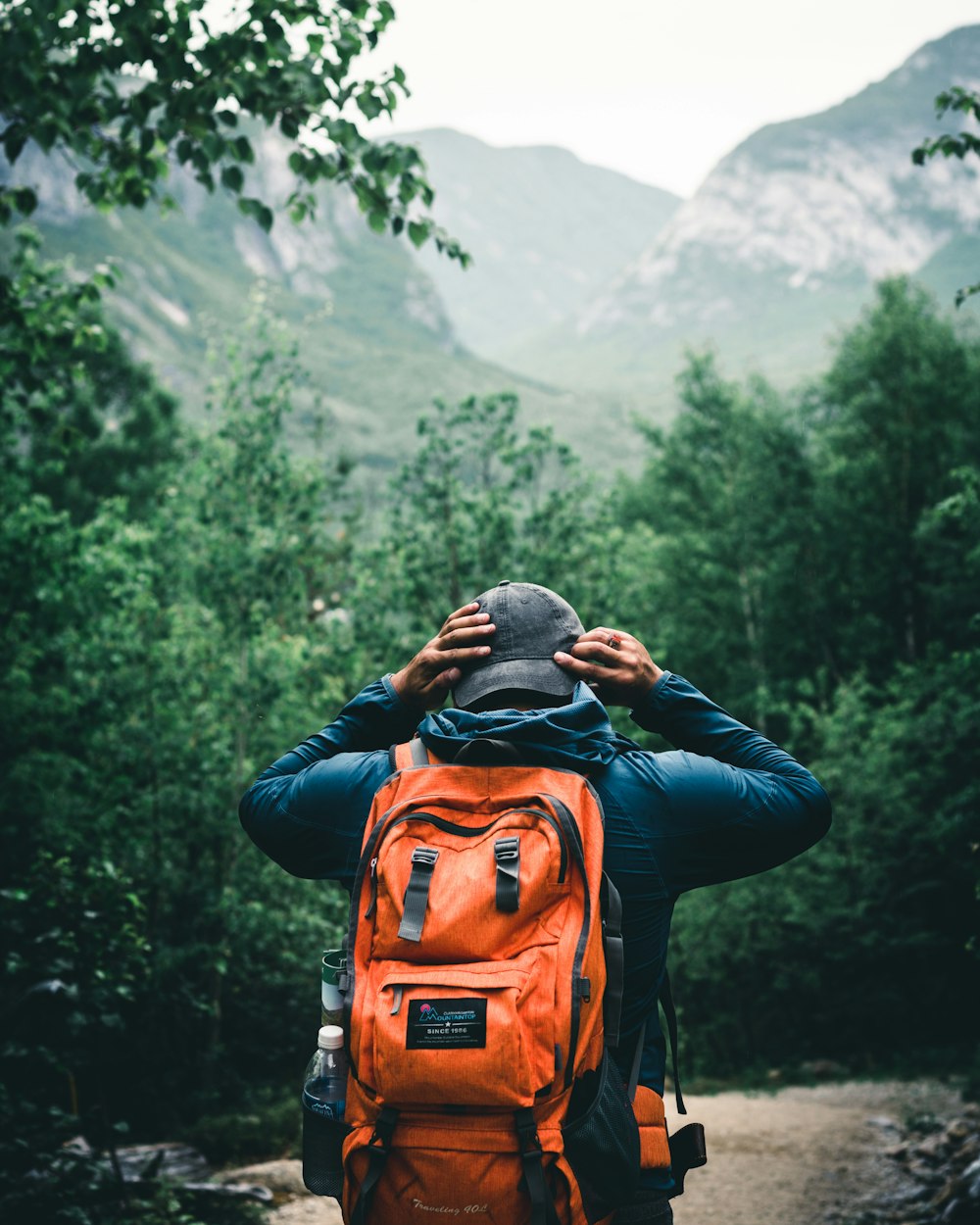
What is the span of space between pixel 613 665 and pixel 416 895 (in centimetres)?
64

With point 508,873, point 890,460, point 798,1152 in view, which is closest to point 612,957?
point 508,873

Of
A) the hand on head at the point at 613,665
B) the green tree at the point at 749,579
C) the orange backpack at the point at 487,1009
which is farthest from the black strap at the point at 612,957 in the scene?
the green tree at the point at 749,579

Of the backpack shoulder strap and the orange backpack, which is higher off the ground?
the backpack shoulder strap

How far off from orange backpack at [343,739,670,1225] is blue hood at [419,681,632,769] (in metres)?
0.03

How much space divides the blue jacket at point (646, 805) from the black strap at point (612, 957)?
0.07 metres

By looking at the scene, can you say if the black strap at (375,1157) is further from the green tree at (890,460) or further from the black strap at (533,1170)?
the green tree at (890,460)

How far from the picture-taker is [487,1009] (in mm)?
1827

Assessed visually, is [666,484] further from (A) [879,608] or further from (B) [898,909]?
(B) [898,909]

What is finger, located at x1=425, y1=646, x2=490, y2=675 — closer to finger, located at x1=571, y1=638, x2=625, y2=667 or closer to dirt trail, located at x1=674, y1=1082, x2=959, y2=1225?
finger, located at x1=571, y1=638, x2=625, y2=667

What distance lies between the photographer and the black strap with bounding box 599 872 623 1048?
1960 millimetres

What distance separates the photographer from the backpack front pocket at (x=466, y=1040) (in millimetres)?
1809

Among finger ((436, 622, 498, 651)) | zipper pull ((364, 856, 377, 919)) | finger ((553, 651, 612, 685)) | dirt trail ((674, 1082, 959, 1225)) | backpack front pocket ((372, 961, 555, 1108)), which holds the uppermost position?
finger ((436, 622, 498, 651))

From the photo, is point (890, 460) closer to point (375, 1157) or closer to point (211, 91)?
point (211, 91)

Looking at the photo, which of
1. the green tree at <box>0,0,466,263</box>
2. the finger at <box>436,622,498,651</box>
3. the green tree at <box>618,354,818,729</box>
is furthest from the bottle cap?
the green tree at <box>618,354,818,729</box>
